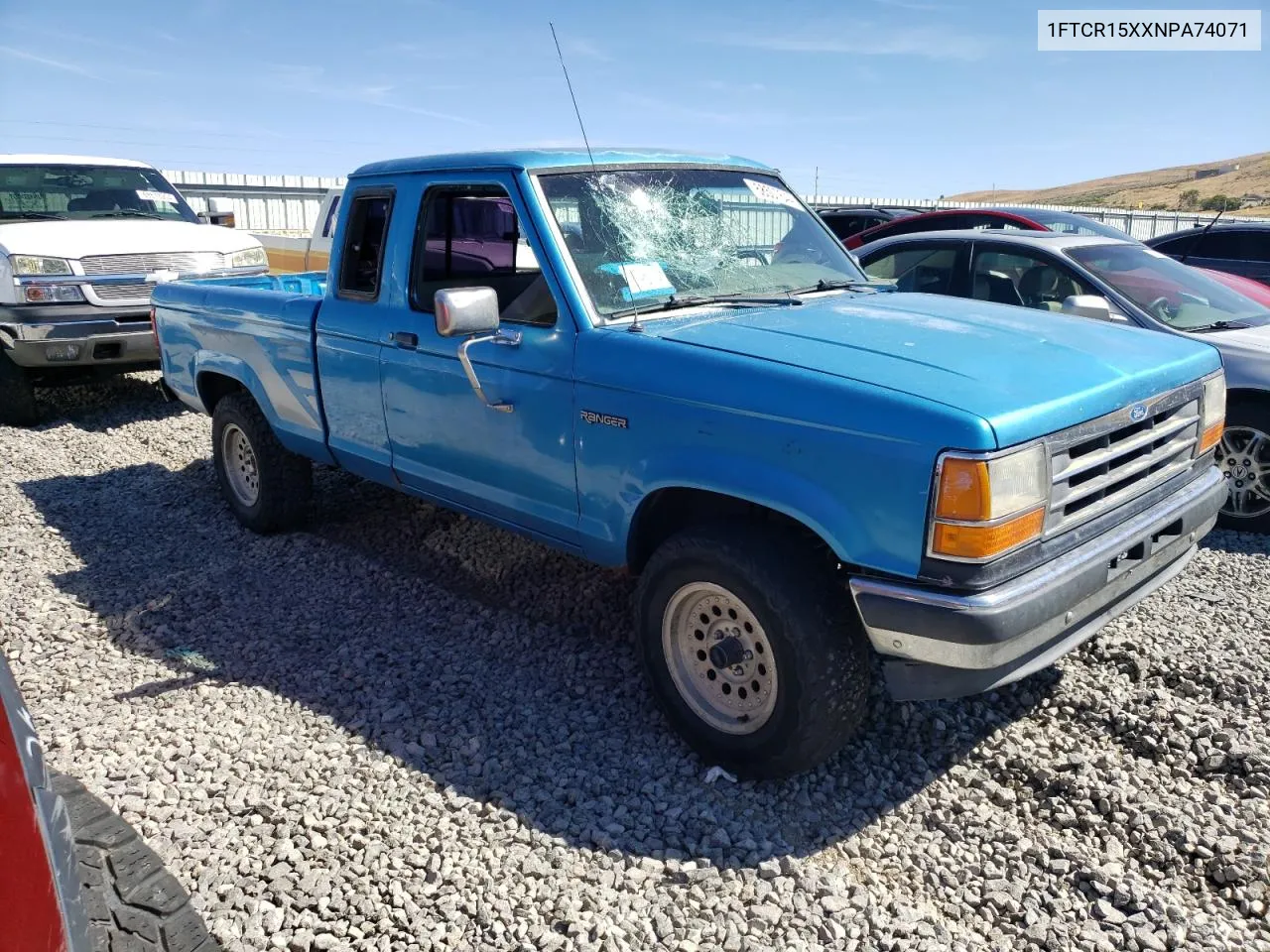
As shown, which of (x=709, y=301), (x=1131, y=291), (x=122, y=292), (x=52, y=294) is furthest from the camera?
(x=122, y=292)

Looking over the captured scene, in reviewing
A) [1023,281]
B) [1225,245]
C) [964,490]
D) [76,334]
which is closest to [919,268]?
[1023,281]

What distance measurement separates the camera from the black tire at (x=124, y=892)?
2.05 meters

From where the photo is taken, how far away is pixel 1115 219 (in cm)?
2203

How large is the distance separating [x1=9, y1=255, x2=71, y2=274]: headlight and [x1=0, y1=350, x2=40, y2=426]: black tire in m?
0.70

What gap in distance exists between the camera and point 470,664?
4062 millimetres

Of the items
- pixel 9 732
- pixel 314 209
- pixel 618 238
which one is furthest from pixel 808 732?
pixel 314 209

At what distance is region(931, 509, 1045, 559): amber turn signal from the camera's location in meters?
2.56

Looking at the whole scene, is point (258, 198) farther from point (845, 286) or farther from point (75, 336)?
point (845, 286)

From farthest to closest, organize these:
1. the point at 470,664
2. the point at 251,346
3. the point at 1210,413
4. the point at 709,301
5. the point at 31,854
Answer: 1. the point at 251,346
2. the point at 470,664
3. the point at 709,301
4. the point at 1210,413
5. the point at 31,854

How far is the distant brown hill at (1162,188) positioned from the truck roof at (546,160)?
4495 cm

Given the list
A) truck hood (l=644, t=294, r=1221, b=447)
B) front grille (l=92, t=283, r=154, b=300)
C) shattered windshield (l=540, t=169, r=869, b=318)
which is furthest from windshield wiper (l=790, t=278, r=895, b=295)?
front grille (l=92, t=283, r=154, b=300)

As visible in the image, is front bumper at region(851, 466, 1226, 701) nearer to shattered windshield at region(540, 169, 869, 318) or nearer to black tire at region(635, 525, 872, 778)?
black tire at region(635, 525, 872, 778)

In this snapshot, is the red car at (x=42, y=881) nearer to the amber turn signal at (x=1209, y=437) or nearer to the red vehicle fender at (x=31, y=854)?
the red vehicle fender at (x=31, y=854)

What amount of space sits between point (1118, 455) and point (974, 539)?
0.74 m
